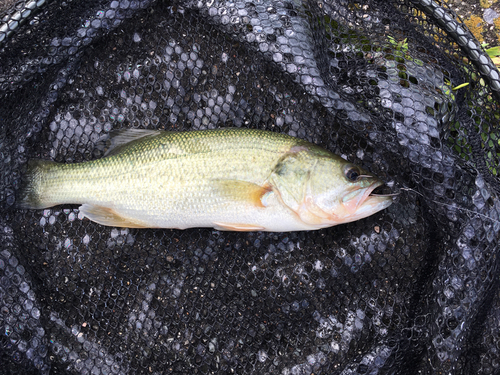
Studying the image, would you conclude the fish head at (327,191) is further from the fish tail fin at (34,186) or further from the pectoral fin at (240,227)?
the fish tail fin at (34,186)

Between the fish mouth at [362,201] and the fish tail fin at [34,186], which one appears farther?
the fish tail fin at [34,186]

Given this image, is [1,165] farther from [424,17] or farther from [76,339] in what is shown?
[424,17]

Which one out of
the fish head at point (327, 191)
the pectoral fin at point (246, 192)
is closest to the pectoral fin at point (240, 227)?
the pectoral fin at point (246, 192)

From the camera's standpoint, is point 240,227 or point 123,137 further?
point 123,137

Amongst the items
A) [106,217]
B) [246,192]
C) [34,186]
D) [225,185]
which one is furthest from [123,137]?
[246,192]

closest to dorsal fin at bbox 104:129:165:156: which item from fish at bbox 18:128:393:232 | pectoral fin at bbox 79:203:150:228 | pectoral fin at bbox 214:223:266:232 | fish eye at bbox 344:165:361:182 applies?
fish at bbox 18:128:393:232

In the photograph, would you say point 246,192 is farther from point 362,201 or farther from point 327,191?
point 362,201

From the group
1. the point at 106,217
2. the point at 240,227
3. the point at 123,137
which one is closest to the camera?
the point at 240,227
